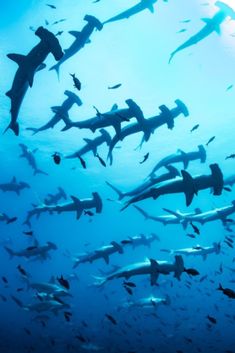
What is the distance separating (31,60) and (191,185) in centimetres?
368

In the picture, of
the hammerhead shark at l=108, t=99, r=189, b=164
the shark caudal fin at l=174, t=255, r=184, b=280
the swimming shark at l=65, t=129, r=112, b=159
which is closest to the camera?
the hammerhead shark at l=108, t=99, r=189, b=164

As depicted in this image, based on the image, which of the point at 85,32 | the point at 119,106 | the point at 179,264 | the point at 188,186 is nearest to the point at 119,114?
the point at 85,32

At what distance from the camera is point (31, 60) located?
18.6 ft

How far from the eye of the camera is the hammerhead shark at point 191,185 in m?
6.48

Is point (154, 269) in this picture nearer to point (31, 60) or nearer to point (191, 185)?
point (191, 185)

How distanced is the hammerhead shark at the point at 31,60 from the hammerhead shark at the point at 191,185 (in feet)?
9.32

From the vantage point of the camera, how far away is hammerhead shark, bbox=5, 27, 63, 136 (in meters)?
5.31

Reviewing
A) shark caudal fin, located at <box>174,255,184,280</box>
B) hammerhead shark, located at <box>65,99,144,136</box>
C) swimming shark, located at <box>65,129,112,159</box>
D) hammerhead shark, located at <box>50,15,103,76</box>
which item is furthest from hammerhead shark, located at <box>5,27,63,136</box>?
shark caudal fin, located at <box>174,255,184,280</box>

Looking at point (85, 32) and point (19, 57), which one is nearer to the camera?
point (19, 57)

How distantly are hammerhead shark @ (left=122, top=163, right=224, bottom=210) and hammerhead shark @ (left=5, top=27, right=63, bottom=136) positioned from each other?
2840mm

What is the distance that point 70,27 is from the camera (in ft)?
44.7

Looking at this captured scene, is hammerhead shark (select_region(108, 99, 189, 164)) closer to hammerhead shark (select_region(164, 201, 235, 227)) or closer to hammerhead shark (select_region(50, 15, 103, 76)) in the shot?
hammerhead shark (select_region(50, 15, 103, 76))

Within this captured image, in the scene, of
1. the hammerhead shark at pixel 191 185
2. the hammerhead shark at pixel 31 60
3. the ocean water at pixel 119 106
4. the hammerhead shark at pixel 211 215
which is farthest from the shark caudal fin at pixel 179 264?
the hammerhead shark at pixel 31 60

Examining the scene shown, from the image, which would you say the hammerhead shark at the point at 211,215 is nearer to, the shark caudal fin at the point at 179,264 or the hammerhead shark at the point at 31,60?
the shark caudal fin at the point at 179,264
